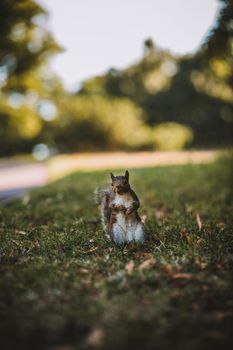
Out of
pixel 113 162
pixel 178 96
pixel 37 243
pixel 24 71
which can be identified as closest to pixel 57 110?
pixel 24 71

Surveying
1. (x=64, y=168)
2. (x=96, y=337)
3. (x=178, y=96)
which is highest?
(x=178, y=96)

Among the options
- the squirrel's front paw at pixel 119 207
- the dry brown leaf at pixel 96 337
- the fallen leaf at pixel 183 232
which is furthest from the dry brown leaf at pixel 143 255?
the dry brown leaf at pixel 96 337

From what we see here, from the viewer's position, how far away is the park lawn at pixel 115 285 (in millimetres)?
2537

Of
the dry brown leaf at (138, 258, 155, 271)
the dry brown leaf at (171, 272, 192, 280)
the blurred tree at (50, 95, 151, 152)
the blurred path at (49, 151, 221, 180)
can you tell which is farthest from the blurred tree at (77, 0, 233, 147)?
the dry brown leaf at (171, 272, 192, 280)

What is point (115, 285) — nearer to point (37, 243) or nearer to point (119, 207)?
point (119, 207)

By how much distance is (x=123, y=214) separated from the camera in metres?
4.29

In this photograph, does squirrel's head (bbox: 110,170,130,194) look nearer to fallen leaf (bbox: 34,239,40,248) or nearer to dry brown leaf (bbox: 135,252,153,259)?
dry brown leaf (bbox: 135,252,153,259)

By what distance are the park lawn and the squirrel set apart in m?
0.15

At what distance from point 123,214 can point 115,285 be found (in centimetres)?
109

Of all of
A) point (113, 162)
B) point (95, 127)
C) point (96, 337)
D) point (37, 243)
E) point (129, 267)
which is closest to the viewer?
point (96, 337)

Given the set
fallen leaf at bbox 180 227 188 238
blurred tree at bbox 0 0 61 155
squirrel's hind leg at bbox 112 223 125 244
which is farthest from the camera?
blurred tree at bbox 0 0 61 155

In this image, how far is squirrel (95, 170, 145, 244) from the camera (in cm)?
426

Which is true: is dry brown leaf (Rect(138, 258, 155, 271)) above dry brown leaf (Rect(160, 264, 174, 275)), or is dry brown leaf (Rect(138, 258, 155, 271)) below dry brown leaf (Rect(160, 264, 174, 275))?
above

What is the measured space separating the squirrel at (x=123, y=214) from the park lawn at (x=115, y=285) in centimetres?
15
